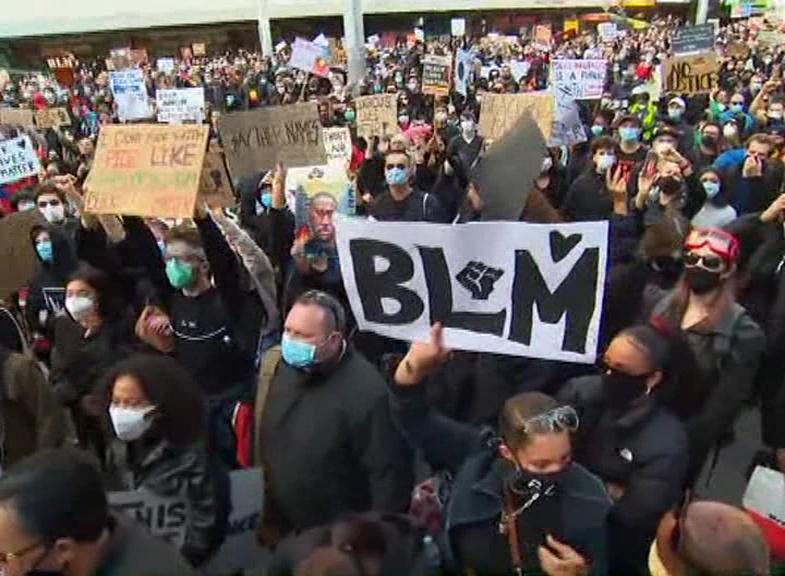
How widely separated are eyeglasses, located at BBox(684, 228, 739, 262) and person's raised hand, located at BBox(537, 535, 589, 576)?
1.56 metres

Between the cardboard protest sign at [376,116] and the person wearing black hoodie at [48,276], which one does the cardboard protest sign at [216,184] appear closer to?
the person wearing black hoodie at [48,276]

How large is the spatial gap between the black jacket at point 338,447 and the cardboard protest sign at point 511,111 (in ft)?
12.0

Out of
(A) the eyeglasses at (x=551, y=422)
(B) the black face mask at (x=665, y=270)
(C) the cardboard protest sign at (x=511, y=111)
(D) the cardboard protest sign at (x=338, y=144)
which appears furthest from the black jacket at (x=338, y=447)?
(D) the cardboard protest sign at (x=338, y=144)

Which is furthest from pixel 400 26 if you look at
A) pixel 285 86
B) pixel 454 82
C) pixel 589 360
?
pixel 589 360

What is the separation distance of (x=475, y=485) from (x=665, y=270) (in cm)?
202

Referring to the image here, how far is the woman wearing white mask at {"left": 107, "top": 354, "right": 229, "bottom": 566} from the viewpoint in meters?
2.46

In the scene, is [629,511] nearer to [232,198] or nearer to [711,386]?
[711,386]

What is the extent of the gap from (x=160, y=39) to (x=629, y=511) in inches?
1606

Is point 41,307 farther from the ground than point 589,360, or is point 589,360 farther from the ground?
point 589,360

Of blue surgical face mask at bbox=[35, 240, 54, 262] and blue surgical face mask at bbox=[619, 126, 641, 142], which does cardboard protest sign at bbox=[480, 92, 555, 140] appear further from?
blue surgical face mask at bbox=[35, 240, 54, 262]

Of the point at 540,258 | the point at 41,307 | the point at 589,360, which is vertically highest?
the point at 540,258

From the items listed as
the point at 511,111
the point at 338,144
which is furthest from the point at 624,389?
the point at 338,144

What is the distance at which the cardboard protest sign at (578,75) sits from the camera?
8703 millimetres

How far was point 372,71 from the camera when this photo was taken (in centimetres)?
2152
